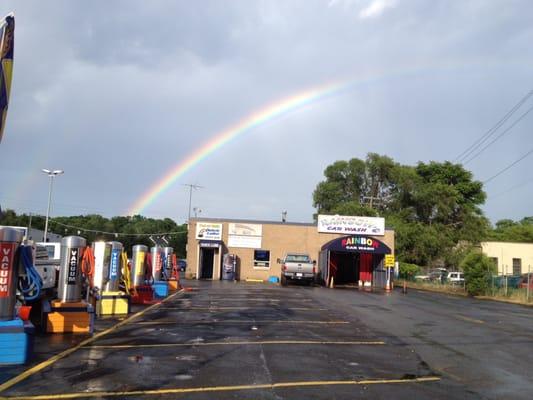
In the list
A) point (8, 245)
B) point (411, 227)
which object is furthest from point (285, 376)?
point (411, 227)

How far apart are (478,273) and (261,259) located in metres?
16.8

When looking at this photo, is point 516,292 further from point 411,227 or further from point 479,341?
point 411,227

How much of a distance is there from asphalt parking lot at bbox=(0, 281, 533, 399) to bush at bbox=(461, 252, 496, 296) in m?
17.1

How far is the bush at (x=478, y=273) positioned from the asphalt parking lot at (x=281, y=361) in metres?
17.1

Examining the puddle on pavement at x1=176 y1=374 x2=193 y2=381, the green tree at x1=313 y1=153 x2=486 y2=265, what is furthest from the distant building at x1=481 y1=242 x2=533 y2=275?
the puddle on pavement at x1=176 y1=374 x2=193 y2=381

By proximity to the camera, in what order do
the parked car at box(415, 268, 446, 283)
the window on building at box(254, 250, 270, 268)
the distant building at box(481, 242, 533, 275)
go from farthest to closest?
the distant building at box(481, 242, 533, 275) → the parked car at box(415, 268, 446, 283) → the window on building at box(254, 250, 270, 268)

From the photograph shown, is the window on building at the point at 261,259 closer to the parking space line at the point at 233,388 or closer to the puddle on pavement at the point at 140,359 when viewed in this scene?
the puddle on pavement at the point at 140,359

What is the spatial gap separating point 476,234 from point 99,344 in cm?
5678

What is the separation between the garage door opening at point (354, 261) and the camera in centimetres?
3741

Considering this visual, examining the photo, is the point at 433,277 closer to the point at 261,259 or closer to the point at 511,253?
the point at 261,259

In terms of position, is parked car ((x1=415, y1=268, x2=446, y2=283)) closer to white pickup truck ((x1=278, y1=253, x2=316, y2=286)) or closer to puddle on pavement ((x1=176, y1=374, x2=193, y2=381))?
white pickup truck ((x1=278, y1=253, x2=316, y2=286))

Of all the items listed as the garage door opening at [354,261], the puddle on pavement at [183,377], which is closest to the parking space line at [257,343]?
the puddle on pavement at [183,377]

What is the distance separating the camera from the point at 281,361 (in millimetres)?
8141

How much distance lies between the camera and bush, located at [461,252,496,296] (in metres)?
30.2
